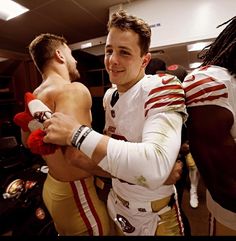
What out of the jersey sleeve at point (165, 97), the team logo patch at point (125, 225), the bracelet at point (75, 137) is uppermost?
the jersey sleeve at point (165, 97)

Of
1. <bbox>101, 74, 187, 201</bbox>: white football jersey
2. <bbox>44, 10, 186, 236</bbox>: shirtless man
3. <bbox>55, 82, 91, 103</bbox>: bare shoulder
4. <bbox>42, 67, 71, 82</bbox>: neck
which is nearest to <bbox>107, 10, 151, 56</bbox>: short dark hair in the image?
<bbox>44, 10, 186, 236</bbox>: shirtless man

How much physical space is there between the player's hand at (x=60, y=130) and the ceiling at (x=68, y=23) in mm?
2629

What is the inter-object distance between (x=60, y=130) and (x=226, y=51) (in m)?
0.77

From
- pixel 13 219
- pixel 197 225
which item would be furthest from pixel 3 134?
pixel 197 225

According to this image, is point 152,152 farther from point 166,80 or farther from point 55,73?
point 55,73

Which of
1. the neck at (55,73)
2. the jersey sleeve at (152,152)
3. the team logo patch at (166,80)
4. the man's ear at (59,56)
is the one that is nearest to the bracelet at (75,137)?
the jersey sleeve at (152,152)

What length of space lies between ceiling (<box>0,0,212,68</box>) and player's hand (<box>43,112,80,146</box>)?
263cm

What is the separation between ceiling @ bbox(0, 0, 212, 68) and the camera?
120 inches

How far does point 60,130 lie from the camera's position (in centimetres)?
62

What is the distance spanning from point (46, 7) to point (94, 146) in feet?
11.1

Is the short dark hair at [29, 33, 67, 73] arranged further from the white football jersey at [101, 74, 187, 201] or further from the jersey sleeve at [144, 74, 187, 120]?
the jersey sleeve at [144, 74, 187, 120]

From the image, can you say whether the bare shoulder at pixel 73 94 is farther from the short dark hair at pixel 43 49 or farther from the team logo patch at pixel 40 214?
the team logo patch at pixel 40 214

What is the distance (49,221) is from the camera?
1.62 metres

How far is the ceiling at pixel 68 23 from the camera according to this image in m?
3.04
